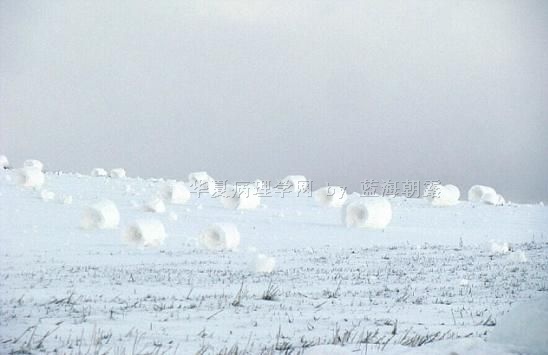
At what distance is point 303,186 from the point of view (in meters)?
40.6

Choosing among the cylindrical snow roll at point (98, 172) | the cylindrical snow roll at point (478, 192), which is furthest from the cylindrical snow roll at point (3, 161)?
the cylindrical snow roll at point (478, 192)

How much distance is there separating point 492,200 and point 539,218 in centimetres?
585

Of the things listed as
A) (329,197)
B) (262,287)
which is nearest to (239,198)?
(329,197)

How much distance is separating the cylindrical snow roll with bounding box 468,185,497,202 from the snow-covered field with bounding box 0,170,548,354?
13334 millimetres

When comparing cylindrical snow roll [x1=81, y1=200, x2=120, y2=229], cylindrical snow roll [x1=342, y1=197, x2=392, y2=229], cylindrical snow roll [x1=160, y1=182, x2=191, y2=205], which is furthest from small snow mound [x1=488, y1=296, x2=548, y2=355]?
cylindrical snow roll [x1=160, y1=182, x2=191, y2=205]

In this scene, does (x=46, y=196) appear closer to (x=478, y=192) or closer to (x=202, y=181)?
(x=202, y=181)

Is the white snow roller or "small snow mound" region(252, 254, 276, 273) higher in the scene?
the white snow roller

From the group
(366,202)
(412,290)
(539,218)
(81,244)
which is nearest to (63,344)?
(412,290)

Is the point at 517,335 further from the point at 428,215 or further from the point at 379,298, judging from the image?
the point at 428,215

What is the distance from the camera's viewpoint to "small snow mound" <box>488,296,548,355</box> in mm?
7383

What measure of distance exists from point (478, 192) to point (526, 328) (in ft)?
119

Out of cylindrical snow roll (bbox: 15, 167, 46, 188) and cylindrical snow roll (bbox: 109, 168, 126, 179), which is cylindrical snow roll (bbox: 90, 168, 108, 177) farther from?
cylindrical snow roll (bbox: 15, 167, 46, 188)

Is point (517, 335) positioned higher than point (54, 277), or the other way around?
point (517, 335)

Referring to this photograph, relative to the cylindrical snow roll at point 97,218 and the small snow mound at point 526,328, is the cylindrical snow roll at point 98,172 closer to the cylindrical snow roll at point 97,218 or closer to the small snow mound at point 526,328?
the cylindrical snow roll at point 97,218
